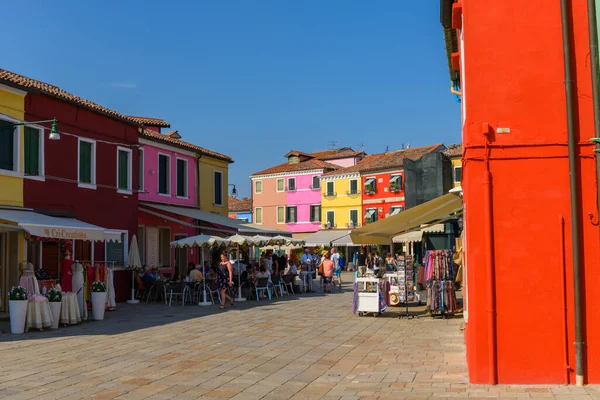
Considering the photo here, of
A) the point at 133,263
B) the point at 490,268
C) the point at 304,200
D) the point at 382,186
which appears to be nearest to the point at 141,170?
the point at 133,263

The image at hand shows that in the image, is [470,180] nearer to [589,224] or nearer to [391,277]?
[589,224]

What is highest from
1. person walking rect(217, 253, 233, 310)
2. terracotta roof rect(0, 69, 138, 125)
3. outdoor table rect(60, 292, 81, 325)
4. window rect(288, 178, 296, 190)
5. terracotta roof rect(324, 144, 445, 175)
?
terracotta roof rect(324, 144, 445, 175)

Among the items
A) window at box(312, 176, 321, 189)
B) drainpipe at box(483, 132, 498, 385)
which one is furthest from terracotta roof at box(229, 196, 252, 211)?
drainpipe at box(483, 132, 498, 385)

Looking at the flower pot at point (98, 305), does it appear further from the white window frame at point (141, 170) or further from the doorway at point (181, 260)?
the doorway at point (181, 260)

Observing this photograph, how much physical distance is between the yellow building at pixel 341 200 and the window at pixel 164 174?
28.7 meters

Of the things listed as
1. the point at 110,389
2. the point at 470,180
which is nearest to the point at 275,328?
the point at 110,389

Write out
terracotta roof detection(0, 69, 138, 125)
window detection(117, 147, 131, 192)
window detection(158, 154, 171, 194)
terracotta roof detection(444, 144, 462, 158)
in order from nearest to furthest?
terracotta roof detection(0, 69, 138, 125)
window detection(117, 147, 131, 192)
window detection(158, 154, 171, 194)
terracotta roof detection(444, 144, 462, 158)

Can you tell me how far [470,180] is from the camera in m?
7.82

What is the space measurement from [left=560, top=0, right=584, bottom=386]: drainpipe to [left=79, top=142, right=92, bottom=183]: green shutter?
14.5 m

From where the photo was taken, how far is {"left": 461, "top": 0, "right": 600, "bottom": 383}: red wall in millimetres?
7508

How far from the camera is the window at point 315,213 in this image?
5662 cm

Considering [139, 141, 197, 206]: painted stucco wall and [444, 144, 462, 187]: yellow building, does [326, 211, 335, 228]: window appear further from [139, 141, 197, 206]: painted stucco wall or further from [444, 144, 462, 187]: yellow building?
[139, 141, 197, 206]: painted stucco wall

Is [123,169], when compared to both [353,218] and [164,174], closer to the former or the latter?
[164,174]

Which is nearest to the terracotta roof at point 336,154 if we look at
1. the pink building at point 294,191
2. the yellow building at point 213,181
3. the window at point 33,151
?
the pink building at point 294,191
